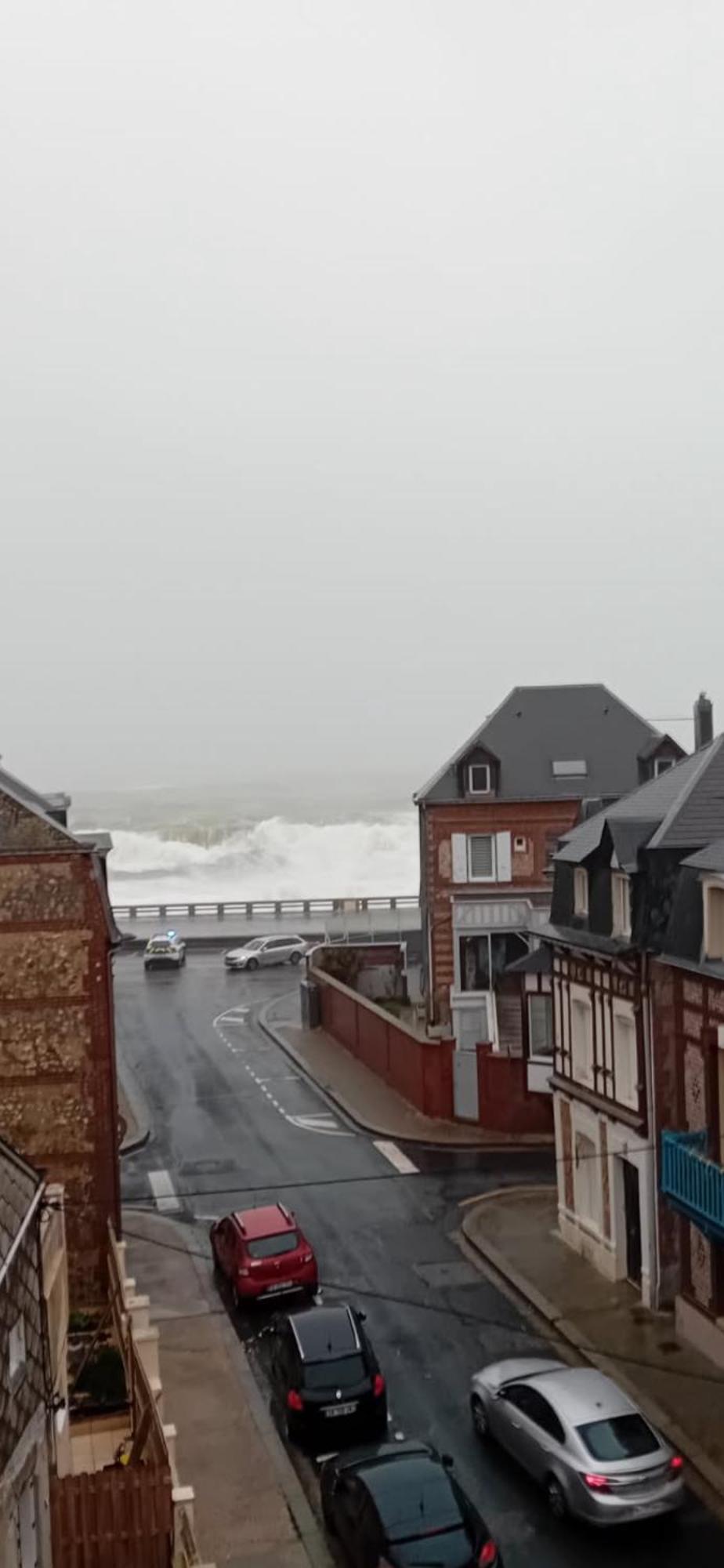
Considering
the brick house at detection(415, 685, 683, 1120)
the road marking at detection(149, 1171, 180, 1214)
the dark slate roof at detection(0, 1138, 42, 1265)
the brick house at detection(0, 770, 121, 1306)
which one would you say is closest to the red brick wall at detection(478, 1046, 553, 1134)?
the brick house at detection(415, 685, 683, 1120)

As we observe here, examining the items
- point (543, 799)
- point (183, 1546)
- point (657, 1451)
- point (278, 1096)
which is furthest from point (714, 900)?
point (543, 799)

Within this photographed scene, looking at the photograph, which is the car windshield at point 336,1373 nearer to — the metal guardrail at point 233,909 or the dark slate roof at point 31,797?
the dark slate roof at point 31,797

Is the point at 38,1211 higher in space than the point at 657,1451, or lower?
higher

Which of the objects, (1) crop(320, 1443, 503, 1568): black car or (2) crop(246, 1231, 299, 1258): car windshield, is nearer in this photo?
(1) crop(320, 1443, 503, 1568): black car

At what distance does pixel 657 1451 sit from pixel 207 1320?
344 inches

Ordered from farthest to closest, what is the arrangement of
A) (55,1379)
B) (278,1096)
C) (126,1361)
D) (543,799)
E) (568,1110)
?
(543,799) < (278,1096) < (568,1110) < (126,1361) < (55,1379)

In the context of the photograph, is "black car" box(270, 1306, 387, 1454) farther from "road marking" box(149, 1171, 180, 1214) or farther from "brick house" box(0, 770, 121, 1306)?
"road marking" box(149, 1171, 180, 1214)

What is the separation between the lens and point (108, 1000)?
69.5ft

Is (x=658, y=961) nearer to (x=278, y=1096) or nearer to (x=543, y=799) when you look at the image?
(x=278, y=1096)

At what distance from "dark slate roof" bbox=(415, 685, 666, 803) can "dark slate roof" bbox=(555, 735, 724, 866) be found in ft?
58.2

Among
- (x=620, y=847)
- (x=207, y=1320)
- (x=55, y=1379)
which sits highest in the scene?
(x=620, y=847)

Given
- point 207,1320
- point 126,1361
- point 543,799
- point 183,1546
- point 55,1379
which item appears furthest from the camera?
point 543,799

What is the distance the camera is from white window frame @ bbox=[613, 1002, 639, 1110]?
2131cm

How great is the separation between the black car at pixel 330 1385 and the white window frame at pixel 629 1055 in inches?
232
